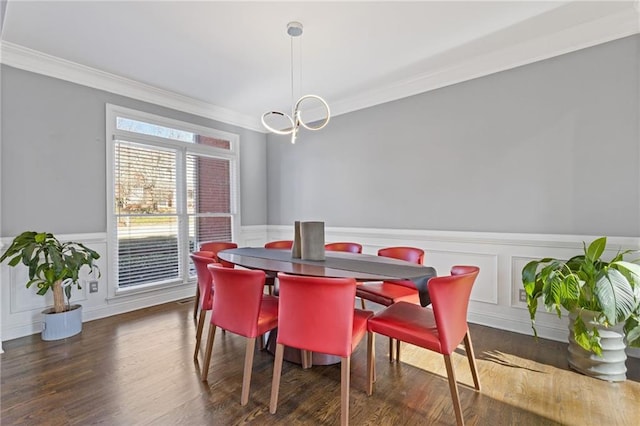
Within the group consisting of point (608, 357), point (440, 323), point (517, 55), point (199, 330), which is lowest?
point (608, 357)

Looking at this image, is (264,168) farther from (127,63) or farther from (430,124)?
(430,124)

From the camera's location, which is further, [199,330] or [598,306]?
[199,330]

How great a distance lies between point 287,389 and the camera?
2107 mm

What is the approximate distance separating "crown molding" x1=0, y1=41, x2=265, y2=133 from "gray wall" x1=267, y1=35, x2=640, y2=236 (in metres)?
1.74

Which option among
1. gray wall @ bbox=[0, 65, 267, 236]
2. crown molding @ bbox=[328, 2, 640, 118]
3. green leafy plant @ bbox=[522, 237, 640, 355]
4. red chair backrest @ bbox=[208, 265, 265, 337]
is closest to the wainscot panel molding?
green leafy plant @ bbox=[522, 237, 640, 355]

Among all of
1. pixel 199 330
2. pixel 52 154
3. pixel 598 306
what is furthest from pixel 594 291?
pixel 52 154

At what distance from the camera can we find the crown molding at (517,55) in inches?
101

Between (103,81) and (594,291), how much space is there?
5.03 m

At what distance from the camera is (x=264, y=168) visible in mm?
5496

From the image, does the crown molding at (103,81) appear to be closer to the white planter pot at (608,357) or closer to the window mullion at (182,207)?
the window mullion at (182,207)

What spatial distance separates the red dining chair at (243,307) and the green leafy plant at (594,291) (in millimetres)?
2015

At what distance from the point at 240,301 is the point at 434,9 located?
8.73 feet

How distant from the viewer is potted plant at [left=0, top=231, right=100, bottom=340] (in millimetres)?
2768

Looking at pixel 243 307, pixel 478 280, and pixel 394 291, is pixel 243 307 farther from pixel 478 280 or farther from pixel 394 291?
pixel 478 280
